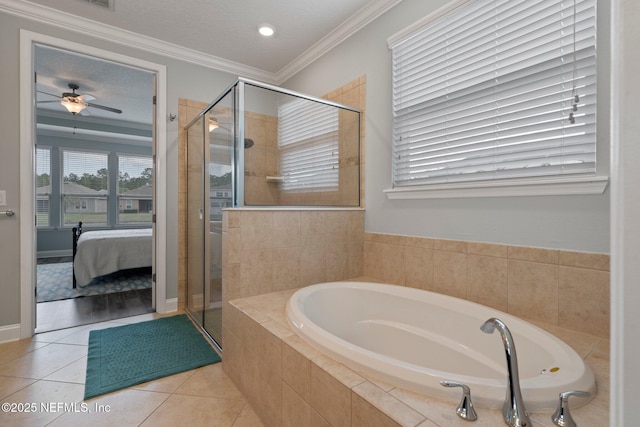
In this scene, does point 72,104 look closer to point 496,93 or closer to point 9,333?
point 9,333

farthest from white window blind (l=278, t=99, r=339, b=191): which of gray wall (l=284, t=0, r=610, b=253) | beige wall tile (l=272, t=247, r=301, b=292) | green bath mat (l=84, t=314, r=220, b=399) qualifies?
green bath mat (l=84, t=314, r=220, b=399)

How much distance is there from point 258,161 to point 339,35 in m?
1.39

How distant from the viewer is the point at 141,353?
2199 mm

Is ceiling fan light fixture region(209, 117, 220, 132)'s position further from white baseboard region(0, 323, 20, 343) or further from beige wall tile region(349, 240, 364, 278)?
white baseboard region(0, 323, 20, 343)

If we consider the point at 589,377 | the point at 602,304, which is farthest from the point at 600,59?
the point at 589,377

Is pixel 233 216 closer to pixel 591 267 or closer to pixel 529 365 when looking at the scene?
pixel 529 365

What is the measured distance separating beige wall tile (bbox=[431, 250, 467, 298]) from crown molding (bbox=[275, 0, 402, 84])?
1811mm

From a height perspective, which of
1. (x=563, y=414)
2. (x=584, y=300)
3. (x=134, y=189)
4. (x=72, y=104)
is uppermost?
(x=72, y=104)

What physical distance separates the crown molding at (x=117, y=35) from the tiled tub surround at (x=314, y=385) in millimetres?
2499

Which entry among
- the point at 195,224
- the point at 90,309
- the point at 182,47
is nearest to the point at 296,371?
the point at 195,224

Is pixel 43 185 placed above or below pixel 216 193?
above

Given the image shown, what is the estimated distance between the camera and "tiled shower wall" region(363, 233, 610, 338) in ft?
4.68

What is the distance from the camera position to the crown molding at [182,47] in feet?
7.82

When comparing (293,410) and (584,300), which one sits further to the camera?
(584,300)
